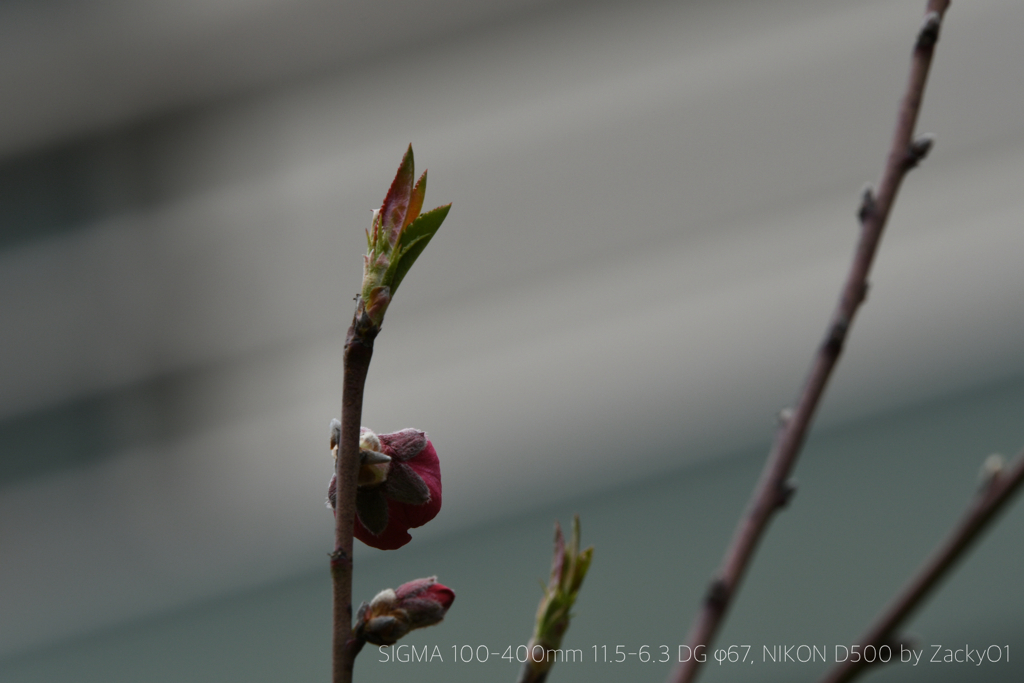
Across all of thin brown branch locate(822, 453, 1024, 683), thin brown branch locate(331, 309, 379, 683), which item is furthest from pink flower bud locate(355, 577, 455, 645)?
thin brown branch locate(822, 453, 1024, 683)

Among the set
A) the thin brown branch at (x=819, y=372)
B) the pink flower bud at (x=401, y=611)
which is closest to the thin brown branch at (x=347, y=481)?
the pink flower bud at (x=401, y=611)

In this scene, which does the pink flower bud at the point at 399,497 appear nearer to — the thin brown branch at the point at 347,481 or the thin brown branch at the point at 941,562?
the thin brown branch at the point at 347,481

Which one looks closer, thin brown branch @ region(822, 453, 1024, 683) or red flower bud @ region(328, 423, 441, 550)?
thin brown branch @ region(822, 453, 1024, 683)

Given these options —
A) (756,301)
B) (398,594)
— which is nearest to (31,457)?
(756,301)

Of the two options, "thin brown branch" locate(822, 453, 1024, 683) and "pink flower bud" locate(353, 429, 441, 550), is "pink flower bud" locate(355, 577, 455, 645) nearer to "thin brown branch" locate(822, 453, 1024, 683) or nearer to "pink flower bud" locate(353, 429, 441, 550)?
"pink flower bud" locate(353, 429, 441, 550)

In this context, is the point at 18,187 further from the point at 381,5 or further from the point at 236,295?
the point at 381,5

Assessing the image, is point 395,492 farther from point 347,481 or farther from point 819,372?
point 819,372
